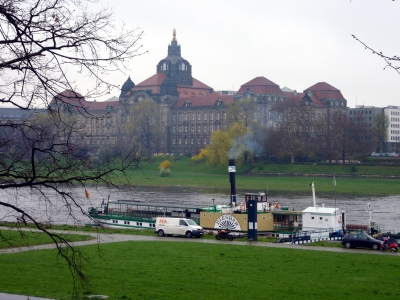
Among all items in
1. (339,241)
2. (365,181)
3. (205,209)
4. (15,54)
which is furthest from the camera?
(365,181)

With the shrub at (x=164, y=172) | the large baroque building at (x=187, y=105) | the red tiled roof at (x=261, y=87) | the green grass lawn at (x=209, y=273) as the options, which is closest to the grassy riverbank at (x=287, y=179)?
the shrub at (x=164, y=172)

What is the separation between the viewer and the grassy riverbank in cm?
7722

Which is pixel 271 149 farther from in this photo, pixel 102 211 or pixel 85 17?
pixel 85 17

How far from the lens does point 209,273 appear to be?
22469 millimetres

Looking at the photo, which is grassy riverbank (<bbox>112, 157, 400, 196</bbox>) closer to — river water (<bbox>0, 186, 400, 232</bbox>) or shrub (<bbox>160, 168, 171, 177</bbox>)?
shrub (<bbox>160, 168, 171, 177</bbox>)

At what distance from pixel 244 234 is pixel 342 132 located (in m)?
75.3

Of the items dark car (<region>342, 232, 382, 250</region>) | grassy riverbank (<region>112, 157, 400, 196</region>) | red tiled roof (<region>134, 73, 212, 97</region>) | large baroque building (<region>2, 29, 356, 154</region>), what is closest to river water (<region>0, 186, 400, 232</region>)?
grassy riverbank (<region>112, 157, 400, 196</region>)

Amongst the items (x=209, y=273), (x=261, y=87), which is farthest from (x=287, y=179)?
(x=209, y=273)

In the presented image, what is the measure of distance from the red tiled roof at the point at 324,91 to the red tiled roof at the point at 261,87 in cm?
821

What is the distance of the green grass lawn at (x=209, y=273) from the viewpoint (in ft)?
63.4

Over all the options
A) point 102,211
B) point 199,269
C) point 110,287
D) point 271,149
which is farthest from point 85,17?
point 271,149

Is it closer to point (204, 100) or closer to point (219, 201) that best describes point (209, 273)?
point (219, 201)

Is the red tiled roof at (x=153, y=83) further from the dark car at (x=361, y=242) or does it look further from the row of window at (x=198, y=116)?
the dark car at (x=361, y=242)

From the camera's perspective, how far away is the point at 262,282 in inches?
827
